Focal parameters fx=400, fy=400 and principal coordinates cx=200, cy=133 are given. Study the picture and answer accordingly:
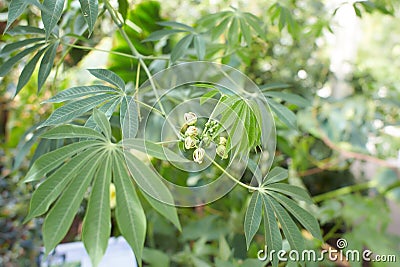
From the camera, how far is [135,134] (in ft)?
1.18

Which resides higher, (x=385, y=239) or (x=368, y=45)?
(x=368, y=45)

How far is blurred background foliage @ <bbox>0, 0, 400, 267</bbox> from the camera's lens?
2.60ft

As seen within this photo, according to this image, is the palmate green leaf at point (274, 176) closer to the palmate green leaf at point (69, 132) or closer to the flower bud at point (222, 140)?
the flower bud at point (222, 140)

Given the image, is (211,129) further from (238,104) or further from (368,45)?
(368,45)

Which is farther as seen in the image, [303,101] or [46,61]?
[303,101]

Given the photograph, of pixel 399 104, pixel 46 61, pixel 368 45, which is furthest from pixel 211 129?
pixel 368 45

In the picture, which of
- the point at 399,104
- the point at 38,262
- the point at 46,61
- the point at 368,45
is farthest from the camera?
the point at 368,45

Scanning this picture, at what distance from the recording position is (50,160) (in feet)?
1.14

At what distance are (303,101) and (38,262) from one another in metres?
0.73

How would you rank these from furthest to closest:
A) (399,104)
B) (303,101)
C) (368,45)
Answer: (368,45) < (399,104) < (303,101)

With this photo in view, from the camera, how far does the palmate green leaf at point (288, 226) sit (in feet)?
1.28

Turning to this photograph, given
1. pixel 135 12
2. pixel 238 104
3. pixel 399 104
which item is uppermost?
pixel 135 12

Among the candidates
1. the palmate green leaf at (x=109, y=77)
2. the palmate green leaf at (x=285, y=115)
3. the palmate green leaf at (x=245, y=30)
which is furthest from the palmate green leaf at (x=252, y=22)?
the palmate green leaf at (x=109, y=77)

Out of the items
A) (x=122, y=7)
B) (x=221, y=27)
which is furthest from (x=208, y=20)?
(x=122, y=7)
